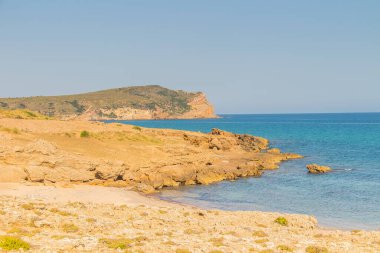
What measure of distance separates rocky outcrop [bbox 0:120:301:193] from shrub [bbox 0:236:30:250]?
20.8m

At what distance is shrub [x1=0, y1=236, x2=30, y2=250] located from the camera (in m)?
16.1

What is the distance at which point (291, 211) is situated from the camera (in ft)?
114

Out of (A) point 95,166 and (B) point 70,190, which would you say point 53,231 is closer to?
(B) point 70,190

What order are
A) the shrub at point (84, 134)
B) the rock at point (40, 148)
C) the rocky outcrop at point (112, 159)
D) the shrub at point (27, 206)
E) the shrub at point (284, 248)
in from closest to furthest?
1. the shrub at point (284, 248)
2. the shrub at point (27, 206)
3. the rocky outcrop at point (112, 159)
4. the rock at point (40, 148)
5. the shrub at point (84, 134)

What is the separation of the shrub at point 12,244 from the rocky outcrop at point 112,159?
20.8m

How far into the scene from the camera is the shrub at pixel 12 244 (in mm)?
16128

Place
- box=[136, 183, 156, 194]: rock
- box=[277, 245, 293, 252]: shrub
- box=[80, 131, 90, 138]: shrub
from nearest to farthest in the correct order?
box=[277, 245, 293, 252]: shrub < box=[136, 183, 156, 194]: rock < box=[80, 131, 90, 138]: shrub

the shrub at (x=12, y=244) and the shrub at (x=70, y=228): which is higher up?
the shrub at (x=12, y=244)

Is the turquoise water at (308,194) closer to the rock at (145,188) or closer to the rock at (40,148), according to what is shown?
the rock at (145,188)

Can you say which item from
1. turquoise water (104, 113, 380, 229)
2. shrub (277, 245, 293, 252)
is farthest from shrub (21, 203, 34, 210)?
turquoise water (104, 113, 380, 229)

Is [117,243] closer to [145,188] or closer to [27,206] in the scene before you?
[27,206]

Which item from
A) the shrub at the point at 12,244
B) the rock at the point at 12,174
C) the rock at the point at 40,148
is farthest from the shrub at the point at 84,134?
the shrub at the point at 12,244

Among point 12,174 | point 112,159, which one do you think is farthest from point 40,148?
point 112,159

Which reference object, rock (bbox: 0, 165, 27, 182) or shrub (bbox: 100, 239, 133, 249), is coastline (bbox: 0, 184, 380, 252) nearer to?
shrub (bbox: 100, 239, 133, 249)
